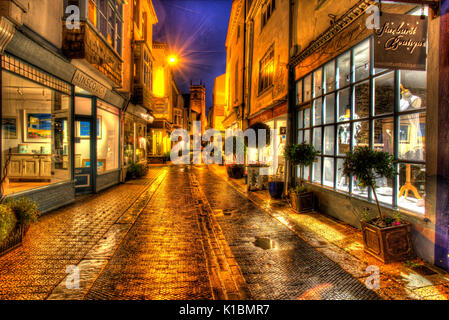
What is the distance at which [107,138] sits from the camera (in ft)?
39.2

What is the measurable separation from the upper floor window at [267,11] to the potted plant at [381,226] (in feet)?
34.0

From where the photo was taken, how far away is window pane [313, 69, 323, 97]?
7.40 meters

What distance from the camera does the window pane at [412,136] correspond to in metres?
4.20

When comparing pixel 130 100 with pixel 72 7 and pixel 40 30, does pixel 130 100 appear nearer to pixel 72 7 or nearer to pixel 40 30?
pixel 72 7

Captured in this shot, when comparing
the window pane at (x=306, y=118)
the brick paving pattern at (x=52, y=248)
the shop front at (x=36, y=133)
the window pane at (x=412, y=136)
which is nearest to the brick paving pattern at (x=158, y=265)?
the brick paving pattern at (x=52, y=248)

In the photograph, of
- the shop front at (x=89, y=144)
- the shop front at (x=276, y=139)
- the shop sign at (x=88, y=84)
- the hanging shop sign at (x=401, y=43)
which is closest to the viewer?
the hanging shop sign at (x=401, y=43)

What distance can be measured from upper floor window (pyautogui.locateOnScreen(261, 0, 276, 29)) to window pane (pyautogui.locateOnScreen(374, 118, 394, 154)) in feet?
30.6

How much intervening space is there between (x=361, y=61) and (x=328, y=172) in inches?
119

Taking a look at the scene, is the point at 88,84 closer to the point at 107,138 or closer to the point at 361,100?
the point at 107,138

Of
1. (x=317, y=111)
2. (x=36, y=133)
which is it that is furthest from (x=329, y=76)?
(x=36, y=133)

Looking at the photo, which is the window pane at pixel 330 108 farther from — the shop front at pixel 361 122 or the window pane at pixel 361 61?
the window pane at pixel 361 61

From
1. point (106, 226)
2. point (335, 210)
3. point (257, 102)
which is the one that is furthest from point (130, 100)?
point (335, 210)

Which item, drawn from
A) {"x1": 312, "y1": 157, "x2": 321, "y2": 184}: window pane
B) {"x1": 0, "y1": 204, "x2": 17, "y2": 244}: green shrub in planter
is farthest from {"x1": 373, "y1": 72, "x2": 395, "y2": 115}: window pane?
{"x1": 0, "y1": 204, "x2": 17, "y2": 244}: green shrub in planter
